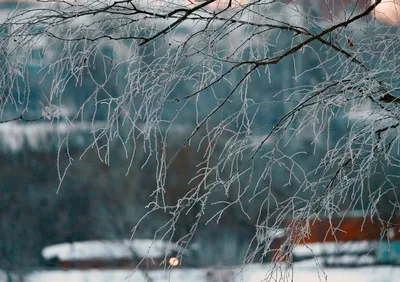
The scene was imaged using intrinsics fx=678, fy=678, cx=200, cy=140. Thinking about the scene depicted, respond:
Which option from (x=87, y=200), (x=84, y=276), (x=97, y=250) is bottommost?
(x=84, y=276)

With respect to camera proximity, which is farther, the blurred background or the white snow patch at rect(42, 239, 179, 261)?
the white snow patch at rect(42, 239, 179, 261)

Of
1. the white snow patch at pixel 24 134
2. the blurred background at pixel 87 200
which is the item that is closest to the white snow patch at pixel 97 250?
the blurred background at pixel 87 200

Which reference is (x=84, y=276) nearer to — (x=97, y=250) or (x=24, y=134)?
(x=97, y=250)

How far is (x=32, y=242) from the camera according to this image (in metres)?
5.99

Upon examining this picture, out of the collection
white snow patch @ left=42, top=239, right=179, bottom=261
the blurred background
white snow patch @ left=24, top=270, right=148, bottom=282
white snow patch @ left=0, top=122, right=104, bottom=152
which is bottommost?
white snow patch @ left=24, top=270, right=148, bottom=282

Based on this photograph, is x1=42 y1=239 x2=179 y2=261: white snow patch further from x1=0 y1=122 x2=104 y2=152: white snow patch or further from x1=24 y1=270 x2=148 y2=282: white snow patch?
x1=0 y1=122 x2=104 y2=152: white snow patch

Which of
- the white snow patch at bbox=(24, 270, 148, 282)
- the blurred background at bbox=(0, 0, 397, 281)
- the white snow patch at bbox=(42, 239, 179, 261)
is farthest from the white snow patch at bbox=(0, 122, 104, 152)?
the white snow patch at bbox=(24, 270, 148, 282)

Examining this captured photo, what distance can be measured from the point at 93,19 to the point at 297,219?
0.84 meters

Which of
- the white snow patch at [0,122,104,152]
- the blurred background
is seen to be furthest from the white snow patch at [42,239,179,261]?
the white snow patch at [0,122,104,152]

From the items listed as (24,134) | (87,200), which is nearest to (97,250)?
→ (87,200)

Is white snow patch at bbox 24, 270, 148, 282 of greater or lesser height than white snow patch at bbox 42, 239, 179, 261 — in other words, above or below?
below

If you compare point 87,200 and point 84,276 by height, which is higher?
point 87,200

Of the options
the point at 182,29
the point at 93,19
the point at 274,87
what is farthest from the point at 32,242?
the point at 93,19

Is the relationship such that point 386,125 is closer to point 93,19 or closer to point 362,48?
point 362,48
